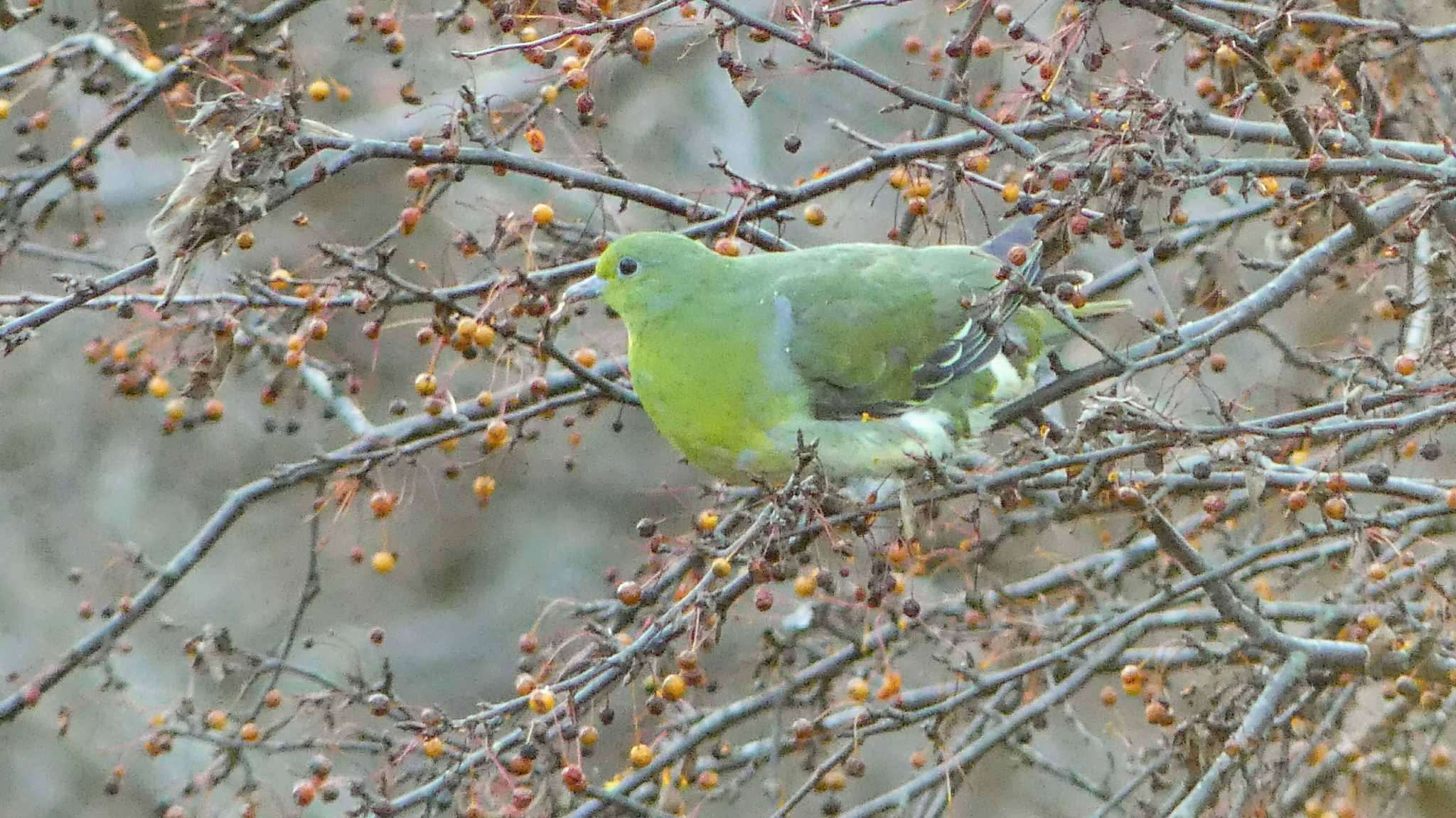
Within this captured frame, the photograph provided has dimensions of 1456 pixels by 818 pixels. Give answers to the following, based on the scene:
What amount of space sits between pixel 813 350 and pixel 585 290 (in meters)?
0.61

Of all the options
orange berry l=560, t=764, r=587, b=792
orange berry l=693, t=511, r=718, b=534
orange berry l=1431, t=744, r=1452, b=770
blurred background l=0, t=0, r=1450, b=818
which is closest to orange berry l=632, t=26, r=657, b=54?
orange berry l=693, t=511, r=718, b=534

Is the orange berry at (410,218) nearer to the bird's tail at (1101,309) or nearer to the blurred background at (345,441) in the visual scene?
the bird's tail at (1101,309)

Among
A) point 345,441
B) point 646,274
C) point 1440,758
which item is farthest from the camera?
point 345,441

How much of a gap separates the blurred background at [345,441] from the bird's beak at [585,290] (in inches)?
129

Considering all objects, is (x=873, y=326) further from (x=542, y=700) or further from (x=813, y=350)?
(x=542, y=700)

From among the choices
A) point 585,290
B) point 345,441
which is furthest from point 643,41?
point 345,441

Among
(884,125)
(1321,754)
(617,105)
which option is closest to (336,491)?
(1321,754)

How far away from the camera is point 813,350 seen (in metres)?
3.93

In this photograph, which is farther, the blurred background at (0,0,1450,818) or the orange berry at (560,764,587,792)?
the blurred background at (0,0,1450,818)

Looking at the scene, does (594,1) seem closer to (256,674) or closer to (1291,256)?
(256,674)

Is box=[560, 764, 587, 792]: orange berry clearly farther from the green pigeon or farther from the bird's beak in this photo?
the bird's beak

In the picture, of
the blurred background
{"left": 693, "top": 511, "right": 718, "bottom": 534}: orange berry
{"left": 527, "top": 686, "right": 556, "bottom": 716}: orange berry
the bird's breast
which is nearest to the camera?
{"left": 527, "top": 686, "right": 556, "bottom": 716}: orange berry

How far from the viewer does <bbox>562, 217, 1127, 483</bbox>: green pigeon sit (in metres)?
3.76

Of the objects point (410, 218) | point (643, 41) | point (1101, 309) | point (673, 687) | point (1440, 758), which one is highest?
point (643, 41)
